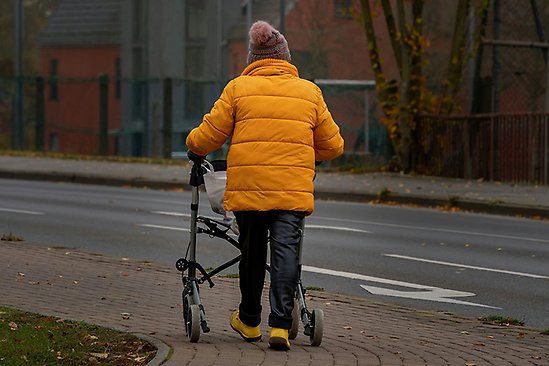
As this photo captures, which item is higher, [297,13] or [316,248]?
[297,13]

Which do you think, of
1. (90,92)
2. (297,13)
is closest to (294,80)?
(90,92)

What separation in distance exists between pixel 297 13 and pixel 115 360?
3800 centimetres

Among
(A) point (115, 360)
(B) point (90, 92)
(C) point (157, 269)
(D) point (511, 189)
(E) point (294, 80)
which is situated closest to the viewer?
(A) point (115, 360)

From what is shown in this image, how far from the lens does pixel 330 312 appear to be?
10.2 metres

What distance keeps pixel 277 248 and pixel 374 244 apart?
7.73 m

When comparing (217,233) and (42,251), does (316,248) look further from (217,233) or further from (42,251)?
(217,233)

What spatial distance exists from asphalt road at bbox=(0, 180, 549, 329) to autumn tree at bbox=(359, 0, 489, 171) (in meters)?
5.42

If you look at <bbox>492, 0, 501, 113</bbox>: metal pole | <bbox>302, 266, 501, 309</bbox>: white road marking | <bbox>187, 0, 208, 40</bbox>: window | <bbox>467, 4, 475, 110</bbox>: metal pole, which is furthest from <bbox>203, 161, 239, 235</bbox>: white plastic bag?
<bbox>187, 0, 208, 40</bbox>: window

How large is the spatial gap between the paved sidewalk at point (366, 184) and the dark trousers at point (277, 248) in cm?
1265

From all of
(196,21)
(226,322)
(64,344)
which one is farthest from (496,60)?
(64,344)

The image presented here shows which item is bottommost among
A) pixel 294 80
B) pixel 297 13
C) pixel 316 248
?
pixel 316 248

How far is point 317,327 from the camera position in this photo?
8.32m

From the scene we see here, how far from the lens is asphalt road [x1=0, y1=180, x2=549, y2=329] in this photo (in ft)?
39.4

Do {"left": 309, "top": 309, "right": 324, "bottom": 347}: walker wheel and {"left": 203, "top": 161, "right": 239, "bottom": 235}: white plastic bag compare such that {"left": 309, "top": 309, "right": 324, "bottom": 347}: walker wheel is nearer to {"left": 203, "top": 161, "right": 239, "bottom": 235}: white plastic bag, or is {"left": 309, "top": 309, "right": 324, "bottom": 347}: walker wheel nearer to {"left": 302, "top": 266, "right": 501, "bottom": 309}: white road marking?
{"left": 203, "top": 161, "right": 239, "bottom": 235}: white plastic bag
